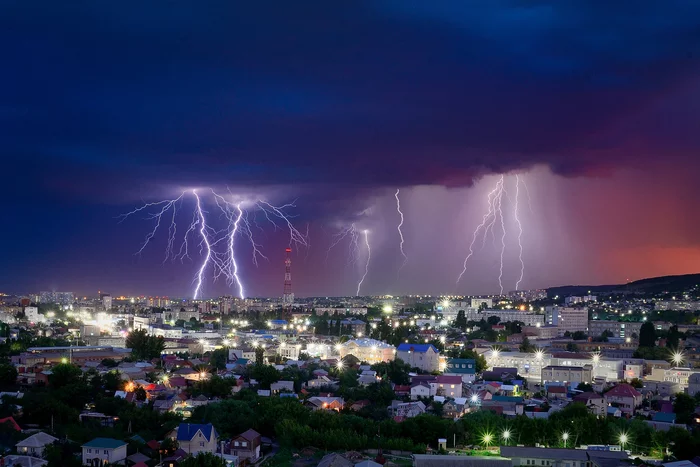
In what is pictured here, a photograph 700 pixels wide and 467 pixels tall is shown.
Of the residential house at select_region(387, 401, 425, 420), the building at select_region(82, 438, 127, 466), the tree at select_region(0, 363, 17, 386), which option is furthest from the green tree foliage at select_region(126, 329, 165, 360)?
the building at select_region(82, 438, 127, 466)

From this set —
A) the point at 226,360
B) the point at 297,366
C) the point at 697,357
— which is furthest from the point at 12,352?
the point at 697,357

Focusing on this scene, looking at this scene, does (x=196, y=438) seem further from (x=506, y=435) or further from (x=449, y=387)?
(x=449, y=387)

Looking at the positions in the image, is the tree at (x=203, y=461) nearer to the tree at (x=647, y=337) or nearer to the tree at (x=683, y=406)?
the tree at (x=683, y=406)

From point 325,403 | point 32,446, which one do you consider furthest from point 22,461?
point 325,403

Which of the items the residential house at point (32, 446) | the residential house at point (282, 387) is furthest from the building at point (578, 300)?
the residential house at point (32, 446)

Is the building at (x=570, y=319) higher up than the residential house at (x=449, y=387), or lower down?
higher up

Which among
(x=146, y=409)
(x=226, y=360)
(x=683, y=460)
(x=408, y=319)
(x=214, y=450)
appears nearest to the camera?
(x=683, y=460)

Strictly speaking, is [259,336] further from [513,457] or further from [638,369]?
[513,457]

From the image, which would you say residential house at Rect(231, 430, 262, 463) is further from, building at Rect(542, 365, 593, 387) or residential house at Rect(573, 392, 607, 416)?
building at Rect(542, 365, 593, 387)

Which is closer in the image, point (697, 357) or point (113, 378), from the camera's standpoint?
point (113, 378)
